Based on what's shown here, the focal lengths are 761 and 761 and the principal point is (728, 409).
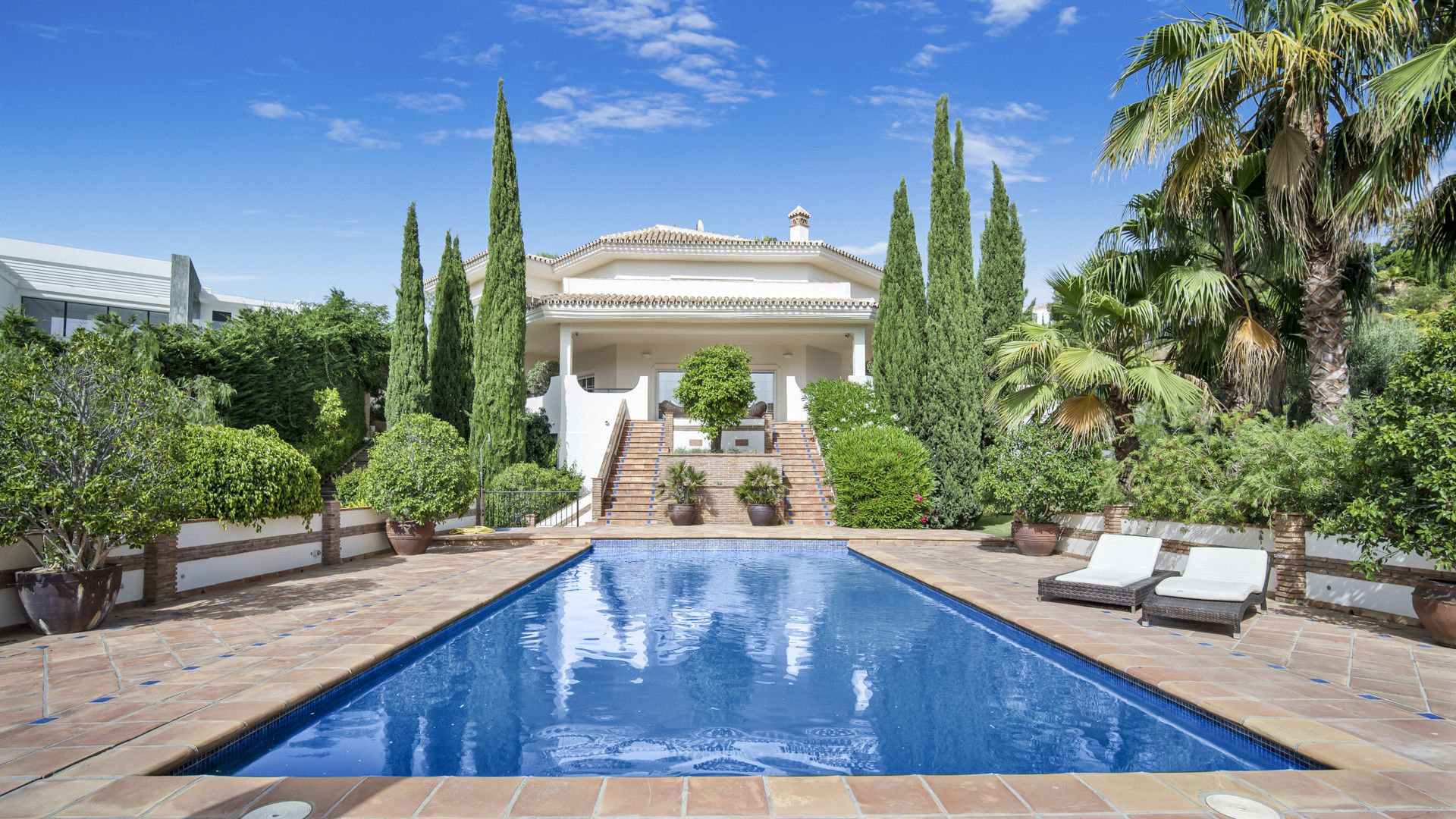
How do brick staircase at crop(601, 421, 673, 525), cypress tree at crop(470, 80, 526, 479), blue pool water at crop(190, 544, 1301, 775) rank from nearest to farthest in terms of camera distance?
1. blue pool water at crop(190, 544, 1301, 775)
2. brick staircase at crop(601, 421, 673, 525)
3. cypress tree at crop(470, 80, 526, 479)

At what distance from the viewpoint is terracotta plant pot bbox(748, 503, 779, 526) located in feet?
57.8

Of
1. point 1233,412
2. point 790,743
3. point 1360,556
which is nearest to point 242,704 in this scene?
point 790,743

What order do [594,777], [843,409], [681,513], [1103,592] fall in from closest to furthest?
[594,777]
[1103,592]
[681,513]
[843,409]

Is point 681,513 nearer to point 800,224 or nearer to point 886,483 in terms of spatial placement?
point 886,483

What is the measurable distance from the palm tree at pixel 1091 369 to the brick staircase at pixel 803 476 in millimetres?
5714

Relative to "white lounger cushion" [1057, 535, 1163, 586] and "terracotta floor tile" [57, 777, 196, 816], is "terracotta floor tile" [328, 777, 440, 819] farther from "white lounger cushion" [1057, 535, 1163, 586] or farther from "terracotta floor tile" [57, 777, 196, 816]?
"white lounger cushion" [1057, 535, 1163, 586]

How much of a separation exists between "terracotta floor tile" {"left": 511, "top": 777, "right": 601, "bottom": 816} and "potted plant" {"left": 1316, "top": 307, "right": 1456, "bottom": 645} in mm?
6735

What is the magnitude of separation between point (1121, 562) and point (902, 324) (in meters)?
11.6

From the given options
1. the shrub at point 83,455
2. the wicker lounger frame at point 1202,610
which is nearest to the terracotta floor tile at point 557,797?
the shrub at point 83,455

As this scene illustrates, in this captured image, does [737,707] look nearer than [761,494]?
Yes

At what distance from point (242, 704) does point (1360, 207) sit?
38.9ft

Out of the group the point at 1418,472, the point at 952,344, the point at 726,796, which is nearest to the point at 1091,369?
the point at 1418,472

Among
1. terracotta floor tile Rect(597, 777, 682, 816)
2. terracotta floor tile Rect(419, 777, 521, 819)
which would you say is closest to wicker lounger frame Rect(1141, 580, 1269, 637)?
terracotta floor tile Rect(597, 777, 682, 816)

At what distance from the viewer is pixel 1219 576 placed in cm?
783
